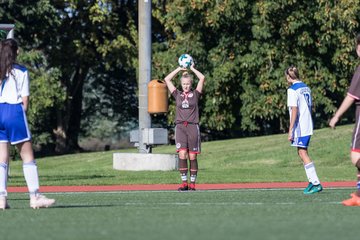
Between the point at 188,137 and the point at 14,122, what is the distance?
5957 millimetres

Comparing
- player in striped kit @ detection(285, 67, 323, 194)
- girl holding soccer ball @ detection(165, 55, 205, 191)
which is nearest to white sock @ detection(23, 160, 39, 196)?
player in striped kit @ detection(285, 67, 323, 194)

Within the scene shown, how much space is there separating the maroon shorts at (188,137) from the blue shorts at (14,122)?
5745mm

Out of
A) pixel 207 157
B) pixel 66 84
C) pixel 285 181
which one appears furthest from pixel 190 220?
pixel 66 84

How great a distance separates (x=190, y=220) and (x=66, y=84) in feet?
130

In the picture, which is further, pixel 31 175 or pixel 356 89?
pixel 356 89

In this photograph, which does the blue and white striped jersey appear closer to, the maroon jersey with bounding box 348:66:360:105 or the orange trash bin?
the maroon jersey with bounding box 348:66:360:105

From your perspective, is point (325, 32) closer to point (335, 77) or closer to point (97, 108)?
point (335, 77)

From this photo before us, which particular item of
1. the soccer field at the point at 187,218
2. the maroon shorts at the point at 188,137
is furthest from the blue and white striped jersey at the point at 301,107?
the maroon shorts at the point at 188,137

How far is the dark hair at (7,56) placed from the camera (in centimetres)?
1290

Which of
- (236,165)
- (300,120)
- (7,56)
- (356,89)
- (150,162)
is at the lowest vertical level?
(236,165)

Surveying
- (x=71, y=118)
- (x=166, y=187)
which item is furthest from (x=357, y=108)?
(x=71, y=118)

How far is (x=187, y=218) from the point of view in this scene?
1134cm

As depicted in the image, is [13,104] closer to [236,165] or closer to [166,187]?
[166,187]

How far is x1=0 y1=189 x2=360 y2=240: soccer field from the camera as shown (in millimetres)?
9672
